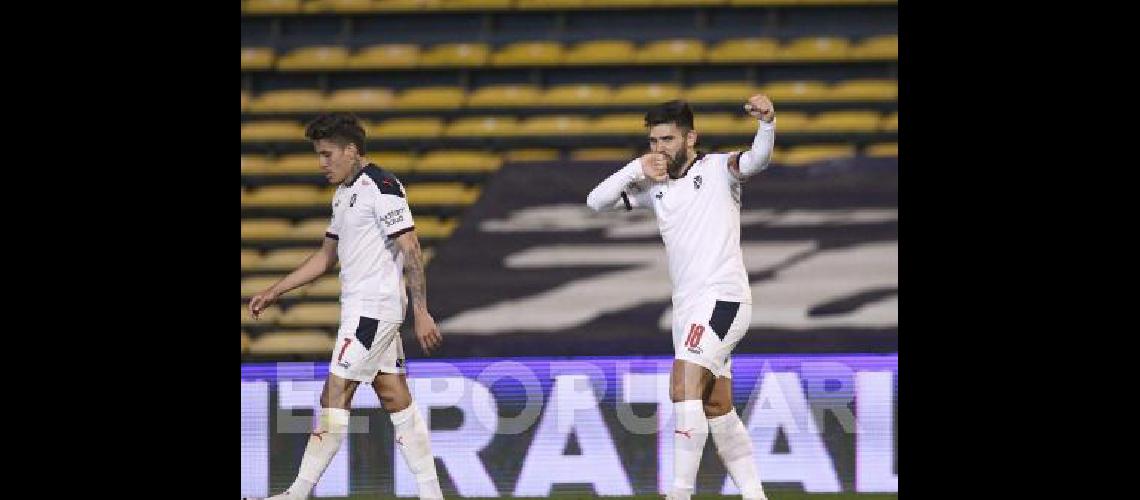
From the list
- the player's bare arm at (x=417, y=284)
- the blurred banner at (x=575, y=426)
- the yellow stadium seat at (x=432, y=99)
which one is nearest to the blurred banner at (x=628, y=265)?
the blurred banner at (x=575, y=426)

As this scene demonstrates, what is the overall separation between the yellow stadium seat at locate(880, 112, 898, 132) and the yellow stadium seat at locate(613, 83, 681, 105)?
1.29 m

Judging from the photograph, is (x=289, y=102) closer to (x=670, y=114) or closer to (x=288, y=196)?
(x=288, y=196)

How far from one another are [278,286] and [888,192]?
4.07 metres

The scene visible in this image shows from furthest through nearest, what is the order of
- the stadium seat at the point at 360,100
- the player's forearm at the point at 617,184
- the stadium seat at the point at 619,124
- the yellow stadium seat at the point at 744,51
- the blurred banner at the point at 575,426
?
the stadium seat at the point at 360,100 < the yellow stadium seat at the point at 744,51 < the stadium seat at the point at 619,124 < the blurred banner at the point at 575,426 < the player's forearm at the point at 617,184

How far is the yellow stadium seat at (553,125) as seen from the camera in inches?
438

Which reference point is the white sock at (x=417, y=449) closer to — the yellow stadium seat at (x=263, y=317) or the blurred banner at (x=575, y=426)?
the blurred banner at (x=575, y=426)

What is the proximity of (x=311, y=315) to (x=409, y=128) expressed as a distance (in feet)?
4.78

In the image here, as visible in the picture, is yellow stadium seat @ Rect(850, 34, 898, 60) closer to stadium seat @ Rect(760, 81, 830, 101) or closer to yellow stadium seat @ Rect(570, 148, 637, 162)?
stadium seat @ Rect(760, 81, 830, 101)

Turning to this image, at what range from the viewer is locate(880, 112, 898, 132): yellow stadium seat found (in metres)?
10.9

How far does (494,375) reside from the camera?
8.99 metres

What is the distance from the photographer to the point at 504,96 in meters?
11.5

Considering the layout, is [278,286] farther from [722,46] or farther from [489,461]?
[722,46]

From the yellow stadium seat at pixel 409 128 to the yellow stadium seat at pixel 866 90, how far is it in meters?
2.54
